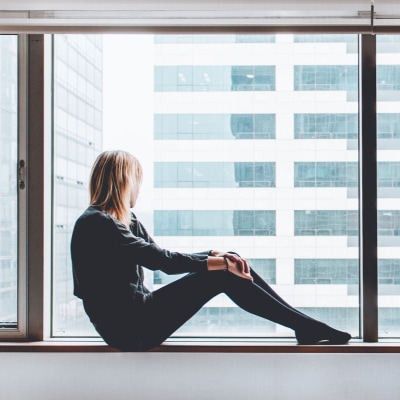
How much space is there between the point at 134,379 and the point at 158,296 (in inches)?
13.8

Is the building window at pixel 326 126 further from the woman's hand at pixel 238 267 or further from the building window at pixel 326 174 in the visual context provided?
the woman's hand at pixel 238 267

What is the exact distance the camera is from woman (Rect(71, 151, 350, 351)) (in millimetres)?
1916

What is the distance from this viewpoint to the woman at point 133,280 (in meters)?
1.92

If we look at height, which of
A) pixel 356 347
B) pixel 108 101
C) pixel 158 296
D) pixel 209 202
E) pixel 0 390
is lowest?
pixel 0 390

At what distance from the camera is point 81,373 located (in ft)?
6.82

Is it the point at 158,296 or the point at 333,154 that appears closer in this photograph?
the point at 158,296

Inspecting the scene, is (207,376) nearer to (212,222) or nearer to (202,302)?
(202,302)

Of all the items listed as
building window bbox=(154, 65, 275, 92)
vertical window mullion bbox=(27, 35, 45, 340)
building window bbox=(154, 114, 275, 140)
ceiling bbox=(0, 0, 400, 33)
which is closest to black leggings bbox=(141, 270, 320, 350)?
vertical window mullion bbox=(27, 35, 45, 340)

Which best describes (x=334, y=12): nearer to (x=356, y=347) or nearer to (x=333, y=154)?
(x=333, y=154)

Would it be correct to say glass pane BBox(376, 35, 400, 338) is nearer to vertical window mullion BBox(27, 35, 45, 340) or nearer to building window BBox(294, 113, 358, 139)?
building window BBox(294, 113, 358, 139)

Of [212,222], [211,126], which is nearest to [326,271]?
[212,222]

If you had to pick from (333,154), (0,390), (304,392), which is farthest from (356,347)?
(0,390)

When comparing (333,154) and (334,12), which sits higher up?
(334,12)

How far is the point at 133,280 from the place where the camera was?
79.0 inches
